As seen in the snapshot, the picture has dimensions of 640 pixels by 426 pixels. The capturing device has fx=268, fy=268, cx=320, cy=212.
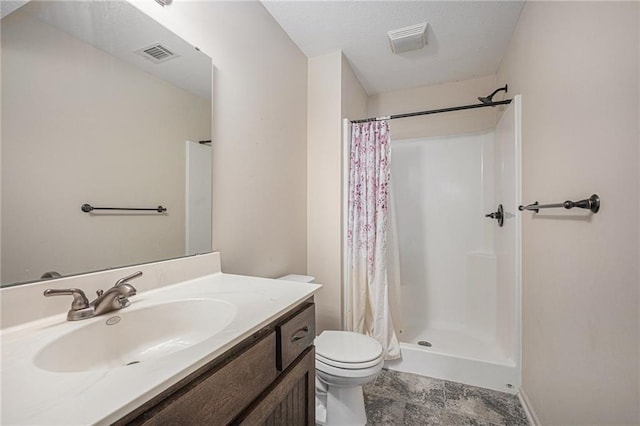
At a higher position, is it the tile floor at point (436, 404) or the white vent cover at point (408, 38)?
the white vent cover at point (408, 38)

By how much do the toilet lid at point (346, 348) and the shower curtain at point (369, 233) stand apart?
0.42 m

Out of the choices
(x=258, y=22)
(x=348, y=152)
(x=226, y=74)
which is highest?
Answer: (x=258, y=22)

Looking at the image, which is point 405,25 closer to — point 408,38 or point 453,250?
point 408,38

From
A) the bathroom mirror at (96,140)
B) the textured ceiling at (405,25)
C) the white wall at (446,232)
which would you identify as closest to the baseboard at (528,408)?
the white wall at (446,232)

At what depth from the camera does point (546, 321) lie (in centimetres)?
125

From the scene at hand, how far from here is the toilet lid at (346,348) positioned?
1.31m

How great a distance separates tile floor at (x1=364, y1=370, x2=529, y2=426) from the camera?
56.1 inches

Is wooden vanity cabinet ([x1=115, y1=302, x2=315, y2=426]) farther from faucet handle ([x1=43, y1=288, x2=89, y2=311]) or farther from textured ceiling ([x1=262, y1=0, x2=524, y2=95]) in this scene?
textured ceiling ([x1=262, y1=0, x2=524, y2=95])

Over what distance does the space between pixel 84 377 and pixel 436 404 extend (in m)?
1.73

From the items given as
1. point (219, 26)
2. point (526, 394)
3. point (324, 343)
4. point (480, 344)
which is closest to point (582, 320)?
point (526, 394)

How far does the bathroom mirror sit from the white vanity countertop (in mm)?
186

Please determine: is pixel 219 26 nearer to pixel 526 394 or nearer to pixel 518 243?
pixel 518 243

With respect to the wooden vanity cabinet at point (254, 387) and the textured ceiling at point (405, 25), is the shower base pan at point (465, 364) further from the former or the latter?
the textured ceiling at point (405, 25)

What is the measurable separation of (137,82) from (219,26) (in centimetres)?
56
